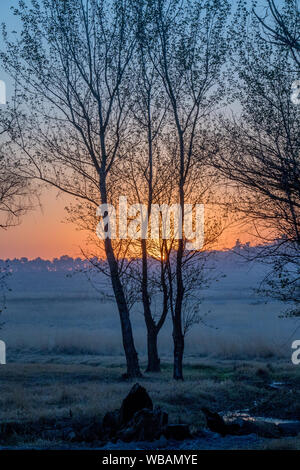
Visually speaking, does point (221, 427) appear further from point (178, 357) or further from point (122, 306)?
point (122, 306)

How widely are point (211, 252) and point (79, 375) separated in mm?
8889

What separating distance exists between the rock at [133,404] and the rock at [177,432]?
1.20 m

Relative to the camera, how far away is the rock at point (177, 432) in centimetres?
1294

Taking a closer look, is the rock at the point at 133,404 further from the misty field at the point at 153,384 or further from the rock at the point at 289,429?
the rock at the point at 289,429

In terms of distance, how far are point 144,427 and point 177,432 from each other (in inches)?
31.4

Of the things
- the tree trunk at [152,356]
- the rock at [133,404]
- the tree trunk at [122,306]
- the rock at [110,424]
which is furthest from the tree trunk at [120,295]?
the rock at [110,424]

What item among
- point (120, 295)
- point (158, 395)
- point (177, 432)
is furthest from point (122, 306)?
point (177, 432)

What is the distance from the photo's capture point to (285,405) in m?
19.3

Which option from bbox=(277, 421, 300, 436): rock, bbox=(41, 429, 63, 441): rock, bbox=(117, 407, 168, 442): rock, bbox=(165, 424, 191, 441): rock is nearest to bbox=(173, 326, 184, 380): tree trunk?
bbox=(277, 421, 300, 436): rock

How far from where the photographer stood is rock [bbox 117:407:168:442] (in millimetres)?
12711

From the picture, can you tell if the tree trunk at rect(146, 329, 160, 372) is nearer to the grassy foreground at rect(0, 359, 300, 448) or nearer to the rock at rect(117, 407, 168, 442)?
the grassy foreground at rect(0, 359, 300, 448)

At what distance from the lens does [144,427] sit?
1290cm

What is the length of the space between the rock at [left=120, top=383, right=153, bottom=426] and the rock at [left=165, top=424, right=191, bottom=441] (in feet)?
3.94

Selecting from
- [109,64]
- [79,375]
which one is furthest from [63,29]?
[79,375]
